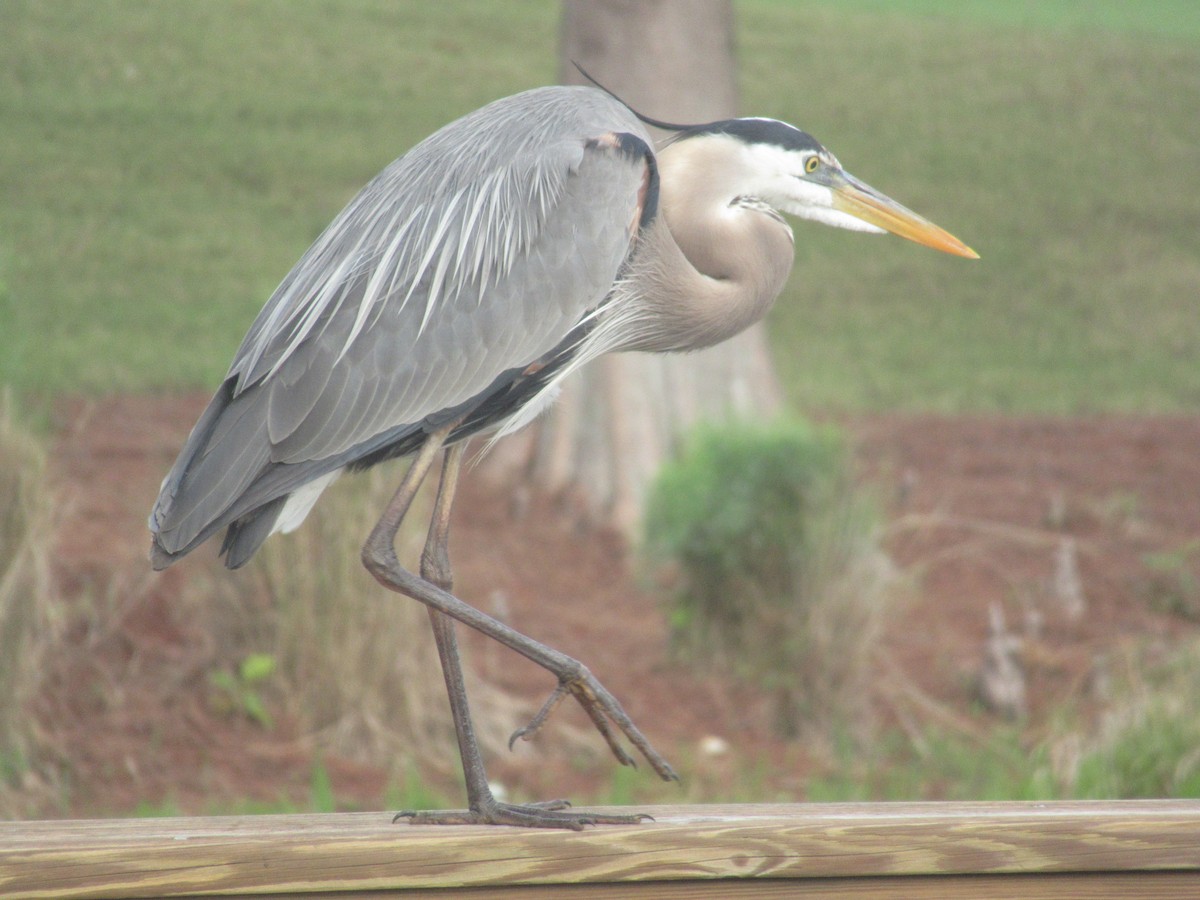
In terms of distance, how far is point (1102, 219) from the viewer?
20.0 ft

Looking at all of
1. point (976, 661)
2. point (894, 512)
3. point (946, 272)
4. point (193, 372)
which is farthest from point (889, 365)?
point (193, 372)

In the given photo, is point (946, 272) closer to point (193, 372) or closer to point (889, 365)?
point (889, 365)

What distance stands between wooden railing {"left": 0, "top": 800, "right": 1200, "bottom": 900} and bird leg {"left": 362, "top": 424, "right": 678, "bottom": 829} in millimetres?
266

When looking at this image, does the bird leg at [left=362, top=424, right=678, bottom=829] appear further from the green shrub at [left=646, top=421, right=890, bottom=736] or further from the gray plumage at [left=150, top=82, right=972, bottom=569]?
the green shrub at [left=646, top=421, right=890, bottom=736]

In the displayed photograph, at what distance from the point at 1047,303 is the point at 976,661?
2.08 m

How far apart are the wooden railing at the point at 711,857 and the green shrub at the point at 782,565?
2375mm

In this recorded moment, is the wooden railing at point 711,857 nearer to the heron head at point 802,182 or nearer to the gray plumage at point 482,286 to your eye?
the gray plumage at point 482,286

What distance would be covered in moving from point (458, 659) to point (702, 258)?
66cm

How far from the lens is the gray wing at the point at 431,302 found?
1.91m

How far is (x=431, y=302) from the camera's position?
6.51 ft

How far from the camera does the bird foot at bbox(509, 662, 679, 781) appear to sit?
181cm

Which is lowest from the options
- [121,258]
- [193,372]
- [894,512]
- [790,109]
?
[894,512]

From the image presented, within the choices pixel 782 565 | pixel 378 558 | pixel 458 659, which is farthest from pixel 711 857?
pixel 782 565

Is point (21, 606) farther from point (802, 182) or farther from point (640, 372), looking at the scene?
point (640, 372)
